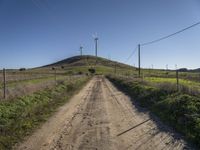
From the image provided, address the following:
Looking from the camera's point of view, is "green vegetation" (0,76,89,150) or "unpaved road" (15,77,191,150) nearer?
"unpaved road" (15,77,191,150)

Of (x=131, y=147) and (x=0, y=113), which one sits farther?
(x=0, y=113)

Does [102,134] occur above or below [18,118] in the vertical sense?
below

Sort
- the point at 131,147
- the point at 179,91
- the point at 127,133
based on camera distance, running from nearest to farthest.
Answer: the point at 131,147 → the point at 127,133 → the point at 179,91

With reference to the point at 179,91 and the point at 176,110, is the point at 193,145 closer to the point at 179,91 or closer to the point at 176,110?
the point at 176,110

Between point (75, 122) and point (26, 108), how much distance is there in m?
4.03

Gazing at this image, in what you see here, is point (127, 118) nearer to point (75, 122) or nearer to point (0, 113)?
point (75, 122)

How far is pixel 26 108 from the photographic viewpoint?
14.8 metres

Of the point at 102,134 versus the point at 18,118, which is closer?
the point at 102,134

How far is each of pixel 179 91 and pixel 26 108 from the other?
9316 mm

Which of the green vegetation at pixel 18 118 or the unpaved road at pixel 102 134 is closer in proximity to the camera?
the unpaved road at pixel 102 134

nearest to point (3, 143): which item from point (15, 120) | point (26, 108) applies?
point (15, 120)

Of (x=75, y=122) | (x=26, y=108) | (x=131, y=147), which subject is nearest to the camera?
(x=131, y=147)

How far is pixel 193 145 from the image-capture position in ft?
27.0

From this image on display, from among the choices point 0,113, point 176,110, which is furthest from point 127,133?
point 0,113
